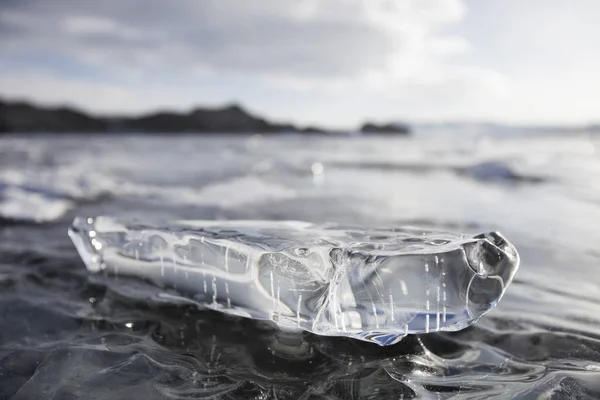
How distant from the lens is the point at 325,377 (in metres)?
1.48

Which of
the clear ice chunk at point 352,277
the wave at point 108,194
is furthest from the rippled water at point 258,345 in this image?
the wave at point 108,194

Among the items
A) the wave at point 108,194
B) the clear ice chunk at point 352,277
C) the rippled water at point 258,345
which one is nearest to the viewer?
the rippled water at point 258,345

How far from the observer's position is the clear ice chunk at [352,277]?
1.60m

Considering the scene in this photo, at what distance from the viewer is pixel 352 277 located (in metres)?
1.63

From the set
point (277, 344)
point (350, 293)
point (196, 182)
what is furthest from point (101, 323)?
point (196, 182)

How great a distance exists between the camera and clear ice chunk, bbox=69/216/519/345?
1.60m

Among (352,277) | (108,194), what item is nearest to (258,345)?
(352,277)

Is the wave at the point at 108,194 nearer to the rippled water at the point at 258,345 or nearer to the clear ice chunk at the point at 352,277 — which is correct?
the rippled water at the point at 258,345

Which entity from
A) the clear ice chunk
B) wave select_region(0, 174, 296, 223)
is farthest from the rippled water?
wave select_region(0, 174, 296, 223)

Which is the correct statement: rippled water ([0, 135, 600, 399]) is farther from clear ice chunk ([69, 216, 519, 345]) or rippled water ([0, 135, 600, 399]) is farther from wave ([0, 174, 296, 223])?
wave ([0, 174, 296, 223])

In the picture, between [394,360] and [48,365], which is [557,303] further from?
[48,365]

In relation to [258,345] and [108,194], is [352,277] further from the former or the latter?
[108,194]

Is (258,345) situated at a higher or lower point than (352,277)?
lower

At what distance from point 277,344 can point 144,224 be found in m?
0.99
